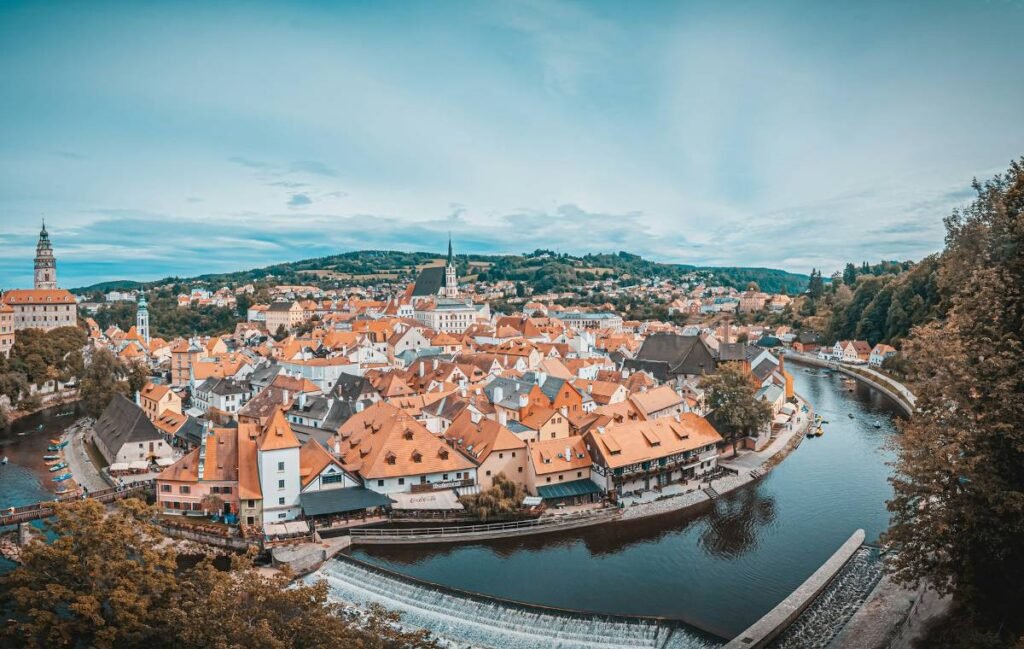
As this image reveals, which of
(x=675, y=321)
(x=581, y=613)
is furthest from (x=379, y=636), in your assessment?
(x=675, y=321)

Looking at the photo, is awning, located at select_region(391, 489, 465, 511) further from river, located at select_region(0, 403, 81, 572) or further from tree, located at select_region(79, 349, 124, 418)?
tree, located at select_region(79, 349, 124, 418)

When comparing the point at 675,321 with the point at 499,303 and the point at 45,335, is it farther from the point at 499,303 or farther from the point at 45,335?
the point at 45,335

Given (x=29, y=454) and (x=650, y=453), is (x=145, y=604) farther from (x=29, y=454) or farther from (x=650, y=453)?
(x=29, y=454)

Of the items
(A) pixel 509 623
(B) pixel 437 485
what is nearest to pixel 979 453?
(A) pixel 509 623

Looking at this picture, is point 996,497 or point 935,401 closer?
point 996,497

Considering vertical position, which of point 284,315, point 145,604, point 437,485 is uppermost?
point 284,315

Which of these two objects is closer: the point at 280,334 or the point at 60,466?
the point at 60,466
